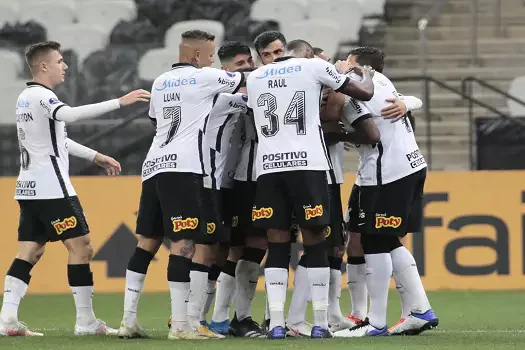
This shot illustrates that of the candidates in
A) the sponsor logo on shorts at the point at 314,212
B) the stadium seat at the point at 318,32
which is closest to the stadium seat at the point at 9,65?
the stadium seat at the point at 318,32

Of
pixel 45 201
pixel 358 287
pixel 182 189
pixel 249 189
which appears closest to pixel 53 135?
pixel 45 201

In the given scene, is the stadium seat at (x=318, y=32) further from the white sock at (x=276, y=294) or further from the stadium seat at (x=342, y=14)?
the white sock at (x=276, y=294)

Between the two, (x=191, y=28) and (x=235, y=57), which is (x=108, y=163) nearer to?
(x=235, y=57)

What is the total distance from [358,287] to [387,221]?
896 millimetres

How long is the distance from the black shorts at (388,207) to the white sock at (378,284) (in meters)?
0.21

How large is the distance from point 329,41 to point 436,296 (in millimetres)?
5404

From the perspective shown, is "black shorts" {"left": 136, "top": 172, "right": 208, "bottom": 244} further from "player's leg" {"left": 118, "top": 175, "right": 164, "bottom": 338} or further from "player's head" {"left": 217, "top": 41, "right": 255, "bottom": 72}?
"player's head" {"left": 217, "top": 41, "right": 255, "bottom": 72}

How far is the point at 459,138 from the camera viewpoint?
15.2 meters

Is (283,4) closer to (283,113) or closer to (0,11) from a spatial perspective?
(0,11)

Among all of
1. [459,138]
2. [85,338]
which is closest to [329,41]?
[459,138]

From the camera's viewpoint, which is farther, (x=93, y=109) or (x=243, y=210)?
(x=243, y=210)

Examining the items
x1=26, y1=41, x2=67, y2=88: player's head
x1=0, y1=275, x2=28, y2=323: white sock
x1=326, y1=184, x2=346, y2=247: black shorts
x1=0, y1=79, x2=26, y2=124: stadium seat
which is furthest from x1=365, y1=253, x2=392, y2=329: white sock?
x1=0, y1=79, x2=26, y2=124: stadium seat

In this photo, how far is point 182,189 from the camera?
8055mm

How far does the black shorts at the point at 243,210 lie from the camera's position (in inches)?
344
